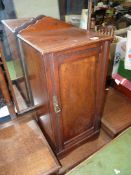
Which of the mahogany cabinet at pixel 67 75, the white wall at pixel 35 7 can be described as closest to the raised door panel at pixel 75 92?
the mahogany cabinet at pixel 67 75

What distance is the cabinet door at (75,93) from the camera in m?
0.86

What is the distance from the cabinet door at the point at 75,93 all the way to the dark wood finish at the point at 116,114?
7.8 inches

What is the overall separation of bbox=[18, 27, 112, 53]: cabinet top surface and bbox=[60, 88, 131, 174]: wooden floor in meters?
0.81

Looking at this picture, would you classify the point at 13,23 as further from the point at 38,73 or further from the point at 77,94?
the point at 77,94

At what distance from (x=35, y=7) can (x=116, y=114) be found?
1.21 meters

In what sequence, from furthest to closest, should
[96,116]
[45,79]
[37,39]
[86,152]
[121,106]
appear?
[121,106] < [86,152] < [96,116] < [37,39] < [45,79]

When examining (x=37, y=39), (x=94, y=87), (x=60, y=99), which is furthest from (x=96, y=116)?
(x=37, y=39)

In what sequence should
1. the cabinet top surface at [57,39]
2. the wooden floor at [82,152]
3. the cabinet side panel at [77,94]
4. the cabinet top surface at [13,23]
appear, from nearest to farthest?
the cabinet top surface at [57,39] < the cabinet side panel at [77,94] < the cabinet top surface at [13,23] < the wooden floor at [82,152]

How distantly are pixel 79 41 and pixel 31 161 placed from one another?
851 mm

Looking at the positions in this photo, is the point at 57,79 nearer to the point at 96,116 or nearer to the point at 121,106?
the point at 96,116

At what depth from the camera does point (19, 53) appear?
45.5 inches

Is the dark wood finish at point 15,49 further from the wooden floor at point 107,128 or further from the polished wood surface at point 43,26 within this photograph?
the wooden floor at point 107,128

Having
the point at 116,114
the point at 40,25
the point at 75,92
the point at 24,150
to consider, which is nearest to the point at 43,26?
the point at 40,25

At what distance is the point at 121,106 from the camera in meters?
1.58
